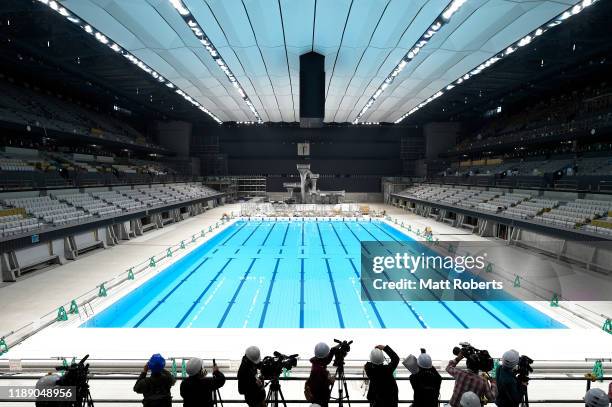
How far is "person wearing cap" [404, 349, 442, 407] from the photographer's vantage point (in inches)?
92.8

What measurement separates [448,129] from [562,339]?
27.6 m

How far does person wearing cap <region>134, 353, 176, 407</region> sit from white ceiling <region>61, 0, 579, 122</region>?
1004 cm

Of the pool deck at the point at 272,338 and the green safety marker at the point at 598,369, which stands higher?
the green safety marker at the point at 598,369

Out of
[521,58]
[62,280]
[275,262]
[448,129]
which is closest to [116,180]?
[62,280]

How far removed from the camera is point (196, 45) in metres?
12.2

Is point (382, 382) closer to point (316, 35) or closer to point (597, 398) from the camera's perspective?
point (597, 398)

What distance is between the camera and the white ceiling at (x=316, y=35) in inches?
368

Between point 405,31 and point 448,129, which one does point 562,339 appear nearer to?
point 405,31

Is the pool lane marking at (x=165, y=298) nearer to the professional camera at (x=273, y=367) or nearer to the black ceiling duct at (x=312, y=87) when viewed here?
the professional camera at (x=273, y=367)

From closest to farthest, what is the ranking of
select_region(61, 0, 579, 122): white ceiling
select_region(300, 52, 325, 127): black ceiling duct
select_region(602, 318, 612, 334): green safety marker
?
1. select_region(602, 318, 612, 334): green safety marker
2. select_region(61, 0, 579, 122): white ceiling
3. select_region(300, 52, 325, 127): black ceiling duct

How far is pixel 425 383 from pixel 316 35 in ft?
38.8

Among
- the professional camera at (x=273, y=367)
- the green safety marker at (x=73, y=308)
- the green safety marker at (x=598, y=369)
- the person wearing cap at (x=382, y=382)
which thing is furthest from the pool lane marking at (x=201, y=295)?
the green safety marker at (x=598, y=369)

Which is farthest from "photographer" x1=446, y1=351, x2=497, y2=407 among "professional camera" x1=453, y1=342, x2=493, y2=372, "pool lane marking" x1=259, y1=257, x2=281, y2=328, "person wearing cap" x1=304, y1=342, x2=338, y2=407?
"pool lane marking" x1=259, y1=257, x2=281, y2=328

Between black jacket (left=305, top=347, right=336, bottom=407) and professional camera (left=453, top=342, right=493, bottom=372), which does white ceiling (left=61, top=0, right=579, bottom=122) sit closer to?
professional camera (left=453, top=342, right=493, bottom=372)
